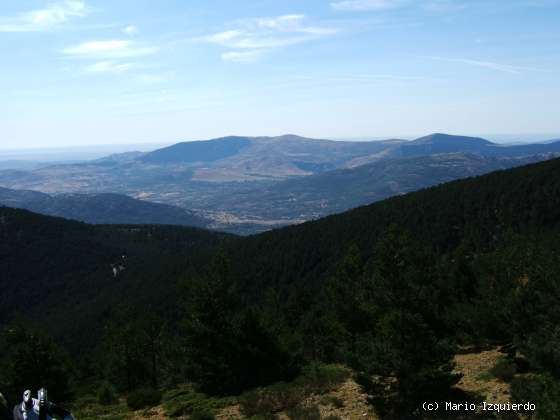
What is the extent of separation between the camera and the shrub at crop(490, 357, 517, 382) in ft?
65.7

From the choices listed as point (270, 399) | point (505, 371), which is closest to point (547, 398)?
point (505, 371)

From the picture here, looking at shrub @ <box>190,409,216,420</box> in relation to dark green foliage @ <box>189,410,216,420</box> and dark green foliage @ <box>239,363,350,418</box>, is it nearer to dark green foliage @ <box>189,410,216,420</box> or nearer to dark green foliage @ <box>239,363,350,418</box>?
dark green foliage @ <box>189,410,216,420</box>

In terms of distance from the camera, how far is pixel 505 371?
2027 cm

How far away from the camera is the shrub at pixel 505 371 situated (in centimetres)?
2002

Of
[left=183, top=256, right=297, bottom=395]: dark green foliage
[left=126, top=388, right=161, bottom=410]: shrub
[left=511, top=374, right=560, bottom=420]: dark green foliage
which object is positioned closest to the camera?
[left=511, top=374, right=560, bottom=420]: dark green foliage

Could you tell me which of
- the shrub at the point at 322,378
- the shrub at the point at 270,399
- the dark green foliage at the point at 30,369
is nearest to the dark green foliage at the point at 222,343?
the shrub at the point at 322,378

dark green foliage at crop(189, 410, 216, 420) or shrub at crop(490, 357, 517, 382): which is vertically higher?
shrub at crop(490, 357, 517, 382)

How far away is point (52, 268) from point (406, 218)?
496 feet

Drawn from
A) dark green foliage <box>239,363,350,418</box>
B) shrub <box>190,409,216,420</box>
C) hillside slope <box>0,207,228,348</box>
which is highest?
shrub <box>190,409,216,420</box>

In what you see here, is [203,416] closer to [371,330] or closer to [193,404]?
[193,404]

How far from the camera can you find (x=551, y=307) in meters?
18.1

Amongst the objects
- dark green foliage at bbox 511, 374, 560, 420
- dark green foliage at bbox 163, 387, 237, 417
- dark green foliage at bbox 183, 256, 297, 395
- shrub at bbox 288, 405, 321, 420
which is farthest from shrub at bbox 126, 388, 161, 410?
dark green foliage at bbox 511, 374, 560, 420

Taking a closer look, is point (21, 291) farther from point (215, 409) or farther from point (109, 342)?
point (215, 409)

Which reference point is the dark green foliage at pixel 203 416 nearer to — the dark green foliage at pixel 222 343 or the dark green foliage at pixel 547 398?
the dark green foliage at pixel 222 343
